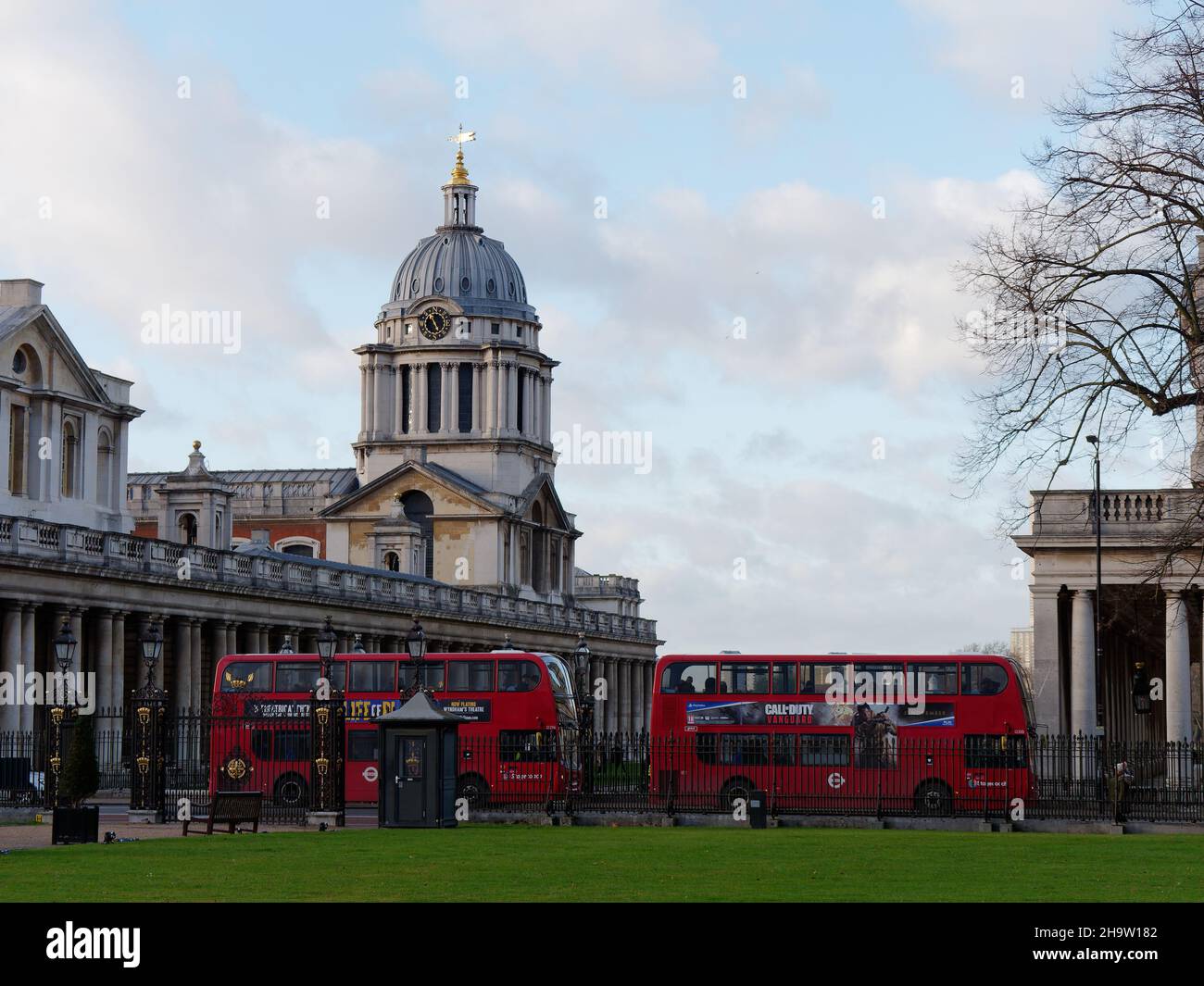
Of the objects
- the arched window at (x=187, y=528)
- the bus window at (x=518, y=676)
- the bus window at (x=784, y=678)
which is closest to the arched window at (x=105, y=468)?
the arched window at (x=187, y=528)

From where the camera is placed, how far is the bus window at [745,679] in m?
45.2

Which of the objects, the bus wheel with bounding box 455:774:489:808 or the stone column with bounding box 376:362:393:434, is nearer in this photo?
the bus wheel with bounding box 455:774:489:808

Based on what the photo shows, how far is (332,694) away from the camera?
3975cm

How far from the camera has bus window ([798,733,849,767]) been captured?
4431 cm

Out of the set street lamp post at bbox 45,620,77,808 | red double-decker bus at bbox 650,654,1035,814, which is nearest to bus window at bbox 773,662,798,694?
red double-decker bus at bbox 650,654,1035,814

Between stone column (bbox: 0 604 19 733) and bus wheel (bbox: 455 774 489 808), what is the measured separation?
1800 cm

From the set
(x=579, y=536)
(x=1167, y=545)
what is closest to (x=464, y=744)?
(x=1167, y=545)

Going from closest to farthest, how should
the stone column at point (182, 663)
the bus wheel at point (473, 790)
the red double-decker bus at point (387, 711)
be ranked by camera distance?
1. the bus wheel at point (473, 790)
2. the red double-decker bus at point (387, 711)
3. the stone column at point (182, 663)

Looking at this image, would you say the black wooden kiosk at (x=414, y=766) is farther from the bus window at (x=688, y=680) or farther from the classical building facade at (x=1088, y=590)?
the classical building facade at (x=1088, y=590)

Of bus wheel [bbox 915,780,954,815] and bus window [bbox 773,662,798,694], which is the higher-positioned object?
bus window [bbox 773,662,798,694]

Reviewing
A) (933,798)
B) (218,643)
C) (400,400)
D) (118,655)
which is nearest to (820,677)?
(933,798)

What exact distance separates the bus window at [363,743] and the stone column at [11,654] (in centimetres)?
1432

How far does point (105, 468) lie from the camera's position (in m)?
75.1

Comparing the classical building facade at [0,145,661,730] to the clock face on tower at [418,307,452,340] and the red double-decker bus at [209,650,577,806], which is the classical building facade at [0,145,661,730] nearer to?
the clock face on tower at [418,307,452,340]
